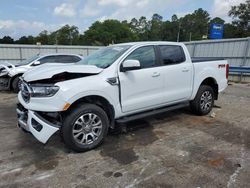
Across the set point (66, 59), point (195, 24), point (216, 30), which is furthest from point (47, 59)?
point (195, 24)

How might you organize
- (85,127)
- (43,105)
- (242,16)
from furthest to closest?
1. (242,16)
2. (85,127)
3. (43,105)

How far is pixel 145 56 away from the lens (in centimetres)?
457

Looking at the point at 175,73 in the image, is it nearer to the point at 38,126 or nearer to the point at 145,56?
the point at 145,56

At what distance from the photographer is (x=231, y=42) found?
1464cm

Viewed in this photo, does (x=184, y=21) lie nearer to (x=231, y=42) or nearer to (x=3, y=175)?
(x=231, y=42)

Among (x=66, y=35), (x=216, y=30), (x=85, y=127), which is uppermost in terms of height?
(x=66, y=35)

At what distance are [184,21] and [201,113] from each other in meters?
100

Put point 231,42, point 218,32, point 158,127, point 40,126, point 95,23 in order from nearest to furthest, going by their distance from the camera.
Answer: point 40,126
point 158,127
point 231,42
point 218,32
point 95,23

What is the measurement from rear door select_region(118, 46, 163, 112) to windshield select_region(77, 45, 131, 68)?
0.24 meters

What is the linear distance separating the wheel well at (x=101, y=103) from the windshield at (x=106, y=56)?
62 centimetres

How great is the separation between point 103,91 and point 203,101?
9.99 feet

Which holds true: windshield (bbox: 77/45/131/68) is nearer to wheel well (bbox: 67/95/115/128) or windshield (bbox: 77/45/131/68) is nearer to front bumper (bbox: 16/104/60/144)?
wheel well (bbox: 67/95/115/128)

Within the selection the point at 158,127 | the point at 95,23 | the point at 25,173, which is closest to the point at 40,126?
the point at 25,173

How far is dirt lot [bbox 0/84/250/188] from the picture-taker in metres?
3.06
